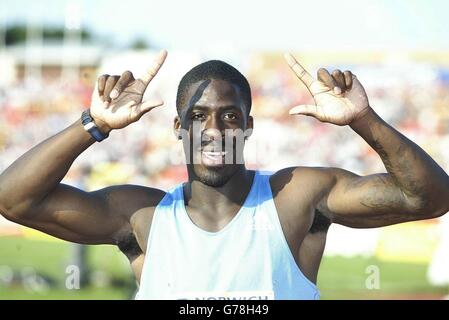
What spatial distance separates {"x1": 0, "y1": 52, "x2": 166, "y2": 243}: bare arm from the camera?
148 inches

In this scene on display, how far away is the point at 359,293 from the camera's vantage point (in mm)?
12508

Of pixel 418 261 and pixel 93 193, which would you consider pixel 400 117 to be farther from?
pixel 93 193

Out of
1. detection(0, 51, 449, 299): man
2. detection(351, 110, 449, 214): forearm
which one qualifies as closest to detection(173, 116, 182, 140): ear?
detection(0, 51, 449, 299): man

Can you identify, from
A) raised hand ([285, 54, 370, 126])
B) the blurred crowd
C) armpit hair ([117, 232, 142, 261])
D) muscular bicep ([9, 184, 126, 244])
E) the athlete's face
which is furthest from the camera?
the blurred crowd

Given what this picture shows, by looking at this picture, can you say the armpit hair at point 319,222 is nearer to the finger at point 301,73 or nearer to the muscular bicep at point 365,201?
the muscular bicep at point 365,201

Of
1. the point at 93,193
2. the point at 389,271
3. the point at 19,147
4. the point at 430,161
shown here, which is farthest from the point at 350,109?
the point at 19,147

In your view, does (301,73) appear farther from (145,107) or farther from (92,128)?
(92,128)

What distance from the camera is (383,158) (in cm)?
379

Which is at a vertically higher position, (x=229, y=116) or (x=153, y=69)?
(x=153, y=69)

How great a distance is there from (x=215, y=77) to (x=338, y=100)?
61cm

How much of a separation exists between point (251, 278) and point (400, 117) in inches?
650

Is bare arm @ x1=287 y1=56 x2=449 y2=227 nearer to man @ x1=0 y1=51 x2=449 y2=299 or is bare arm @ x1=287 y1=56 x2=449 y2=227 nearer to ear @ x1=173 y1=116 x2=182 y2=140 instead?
man @ x1=0 y1=51 x2=449 y2=299

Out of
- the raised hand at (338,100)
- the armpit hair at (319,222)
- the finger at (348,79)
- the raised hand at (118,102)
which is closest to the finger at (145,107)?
the raised hand at (118,102)

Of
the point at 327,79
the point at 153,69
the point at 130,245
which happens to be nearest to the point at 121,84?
the point at 153,69
